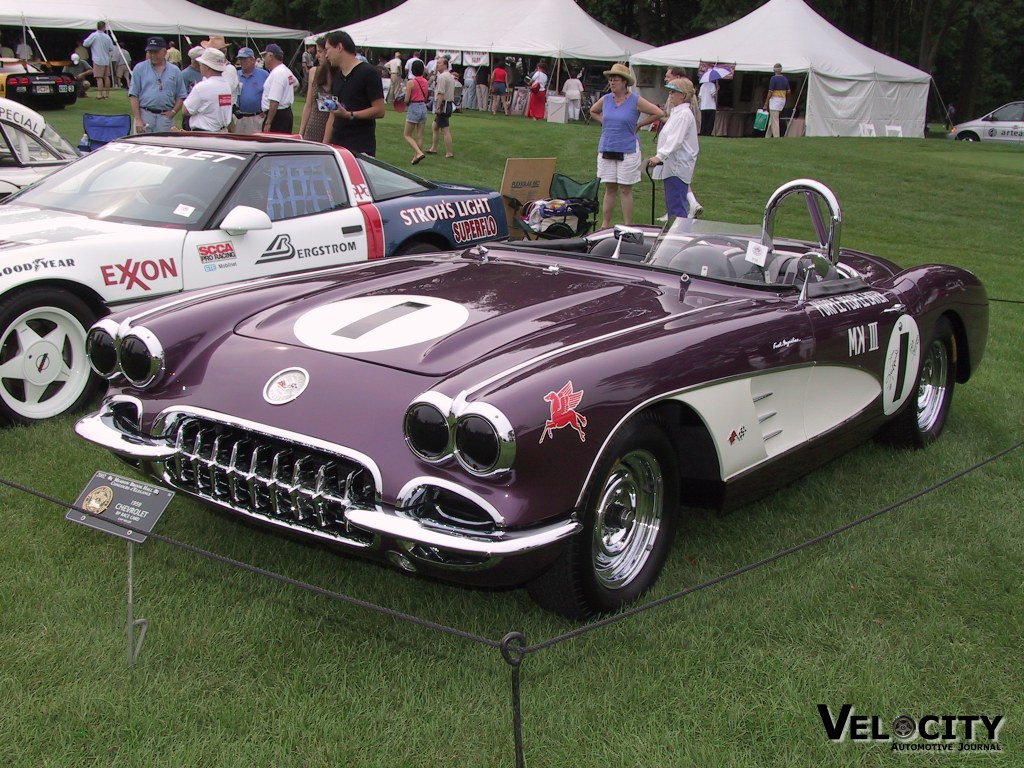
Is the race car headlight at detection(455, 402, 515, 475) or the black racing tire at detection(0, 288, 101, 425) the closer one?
the race car headlight at detection(455, 402, 515, 475)

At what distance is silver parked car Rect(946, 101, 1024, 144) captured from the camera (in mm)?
26688

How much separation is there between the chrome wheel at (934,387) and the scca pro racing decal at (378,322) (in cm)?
275

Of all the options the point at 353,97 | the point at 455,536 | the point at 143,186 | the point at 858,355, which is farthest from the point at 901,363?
the point at 353,97

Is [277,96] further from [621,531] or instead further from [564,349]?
[621,531]

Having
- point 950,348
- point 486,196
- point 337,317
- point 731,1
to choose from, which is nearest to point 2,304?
point 337,317

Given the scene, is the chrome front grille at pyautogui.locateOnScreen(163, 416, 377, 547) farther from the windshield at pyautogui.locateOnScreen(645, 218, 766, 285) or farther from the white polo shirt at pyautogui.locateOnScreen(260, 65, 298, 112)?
the white polo shirt at pyautogui.locateOnScreen(260, 65, 298, 112)

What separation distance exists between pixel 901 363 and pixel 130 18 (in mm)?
28699

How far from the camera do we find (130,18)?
28.1 m

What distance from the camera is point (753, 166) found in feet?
57.9

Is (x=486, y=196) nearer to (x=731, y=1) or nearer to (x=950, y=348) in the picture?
(x=950, y=348)

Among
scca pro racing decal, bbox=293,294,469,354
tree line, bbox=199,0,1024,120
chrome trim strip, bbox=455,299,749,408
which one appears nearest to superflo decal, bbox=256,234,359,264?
scca pro racing decal, bbox=293,294,469,354

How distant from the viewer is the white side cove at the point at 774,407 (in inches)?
131

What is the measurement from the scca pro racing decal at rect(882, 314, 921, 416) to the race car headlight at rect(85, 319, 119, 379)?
3.14 meters

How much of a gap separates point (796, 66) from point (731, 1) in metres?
14.0
